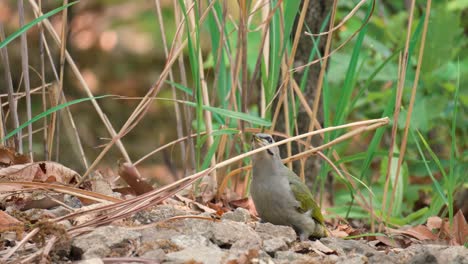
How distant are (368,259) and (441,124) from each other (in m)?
3.29

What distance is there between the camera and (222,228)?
8.88ft

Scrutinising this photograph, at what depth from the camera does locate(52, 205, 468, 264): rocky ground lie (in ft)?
8.05

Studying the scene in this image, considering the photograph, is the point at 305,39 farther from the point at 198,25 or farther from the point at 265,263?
the point at 265,263

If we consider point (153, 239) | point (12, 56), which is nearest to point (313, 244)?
point (153, 239)

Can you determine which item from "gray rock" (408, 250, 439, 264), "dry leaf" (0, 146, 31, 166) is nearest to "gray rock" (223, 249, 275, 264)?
"gray rock" (408, 250, 439, 264)

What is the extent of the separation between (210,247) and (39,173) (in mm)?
1023

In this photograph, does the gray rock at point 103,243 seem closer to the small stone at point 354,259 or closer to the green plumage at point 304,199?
the small stone at point 354,259

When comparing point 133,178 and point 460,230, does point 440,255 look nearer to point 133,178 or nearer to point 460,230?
point 460,230

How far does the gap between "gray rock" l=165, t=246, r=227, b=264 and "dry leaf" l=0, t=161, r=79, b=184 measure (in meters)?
0.91

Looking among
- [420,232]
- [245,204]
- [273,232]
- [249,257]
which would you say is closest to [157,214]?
[273,232]

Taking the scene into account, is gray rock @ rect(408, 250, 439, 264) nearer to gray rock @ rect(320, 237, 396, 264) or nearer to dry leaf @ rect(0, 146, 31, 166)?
gray rock @ rect(320, 237, 396, 264)

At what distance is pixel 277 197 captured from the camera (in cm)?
327

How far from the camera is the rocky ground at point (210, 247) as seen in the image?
245 centimetres

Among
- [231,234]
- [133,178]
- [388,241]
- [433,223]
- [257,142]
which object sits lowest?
[433,223]
